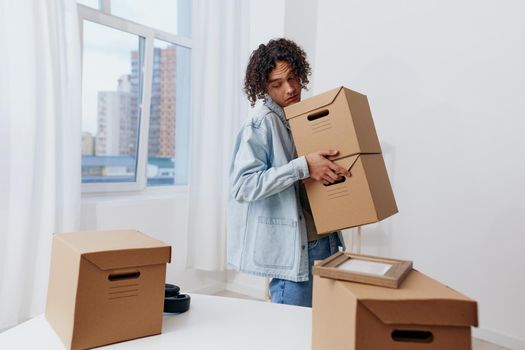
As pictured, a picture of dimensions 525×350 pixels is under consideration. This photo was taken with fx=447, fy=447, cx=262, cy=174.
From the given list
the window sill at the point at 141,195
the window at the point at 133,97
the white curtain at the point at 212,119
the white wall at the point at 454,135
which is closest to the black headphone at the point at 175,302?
the window sill at the point at 141,195

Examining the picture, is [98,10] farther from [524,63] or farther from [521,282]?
[521,282]

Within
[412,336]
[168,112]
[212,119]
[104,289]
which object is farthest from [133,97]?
[412,336]

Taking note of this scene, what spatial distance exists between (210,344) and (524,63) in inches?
86.5

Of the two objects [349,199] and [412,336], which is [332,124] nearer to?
[349,199]

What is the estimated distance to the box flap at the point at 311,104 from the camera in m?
1.34

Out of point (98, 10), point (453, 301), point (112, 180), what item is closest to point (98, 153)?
point (112, 180)

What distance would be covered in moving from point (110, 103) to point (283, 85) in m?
1.65

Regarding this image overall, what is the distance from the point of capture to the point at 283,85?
1520 mm

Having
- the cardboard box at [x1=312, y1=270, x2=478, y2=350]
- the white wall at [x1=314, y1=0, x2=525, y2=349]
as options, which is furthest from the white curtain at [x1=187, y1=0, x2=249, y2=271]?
the cardboard box at [x1=312, y1=270, x2=478, y2=350]

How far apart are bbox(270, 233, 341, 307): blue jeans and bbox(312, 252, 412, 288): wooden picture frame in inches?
19.7

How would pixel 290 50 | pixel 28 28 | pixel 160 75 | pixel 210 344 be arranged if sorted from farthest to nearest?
pixel 160 75 → pixel 28 28 → pixel 290 50 → pixel 210 344

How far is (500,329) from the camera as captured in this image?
241cm

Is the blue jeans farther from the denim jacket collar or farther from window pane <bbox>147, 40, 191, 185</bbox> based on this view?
window pane <bbox>147, 40, 191, 185</bbox>

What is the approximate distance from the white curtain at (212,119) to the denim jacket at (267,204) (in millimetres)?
1511
